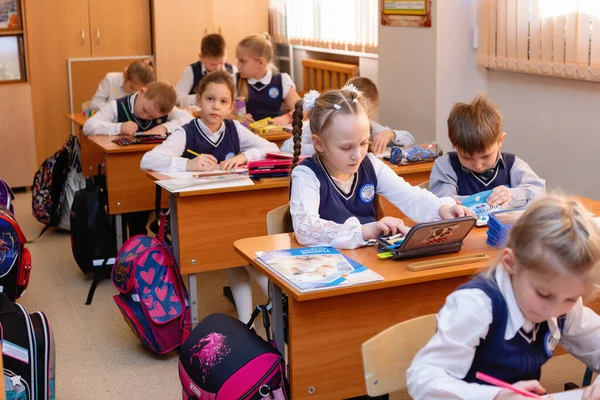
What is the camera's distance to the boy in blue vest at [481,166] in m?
2.71

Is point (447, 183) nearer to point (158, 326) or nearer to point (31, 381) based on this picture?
point (158, 326)

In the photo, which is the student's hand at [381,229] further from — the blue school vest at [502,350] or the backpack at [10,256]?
the backpack at [10,256]

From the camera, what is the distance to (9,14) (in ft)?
20.0

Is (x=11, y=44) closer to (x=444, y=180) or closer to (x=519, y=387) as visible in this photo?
(x=444, y=180)

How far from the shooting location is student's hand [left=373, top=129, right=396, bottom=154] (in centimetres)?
378

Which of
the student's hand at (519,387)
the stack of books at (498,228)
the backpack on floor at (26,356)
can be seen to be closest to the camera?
the student's hand at (519,387)

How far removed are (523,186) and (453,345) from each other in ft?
4.63

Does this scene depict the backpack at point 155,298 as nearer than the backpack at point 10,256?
Yes

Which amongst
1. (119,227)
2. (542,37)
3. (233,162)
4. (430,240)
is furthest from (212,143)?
(430,240)

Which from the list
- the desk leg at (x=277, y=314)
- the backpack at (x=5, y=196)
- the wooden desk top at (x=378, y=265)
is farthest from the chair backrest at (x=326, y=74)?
the desk leg at (x=277, y=314)

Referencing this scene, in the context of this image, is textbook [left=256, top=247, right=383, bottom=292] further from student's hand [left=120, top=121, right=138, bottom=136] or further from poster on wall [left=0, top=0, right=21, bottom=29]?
poster on wall [left=0, top=0, right=21, bottom=29]

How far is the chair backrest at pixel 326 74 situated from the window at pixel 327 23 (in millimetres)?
135

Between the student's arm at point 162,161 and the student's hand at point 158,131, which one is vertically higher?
the student's hand at point 158,131

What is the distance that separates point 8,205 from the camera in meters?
3.57
